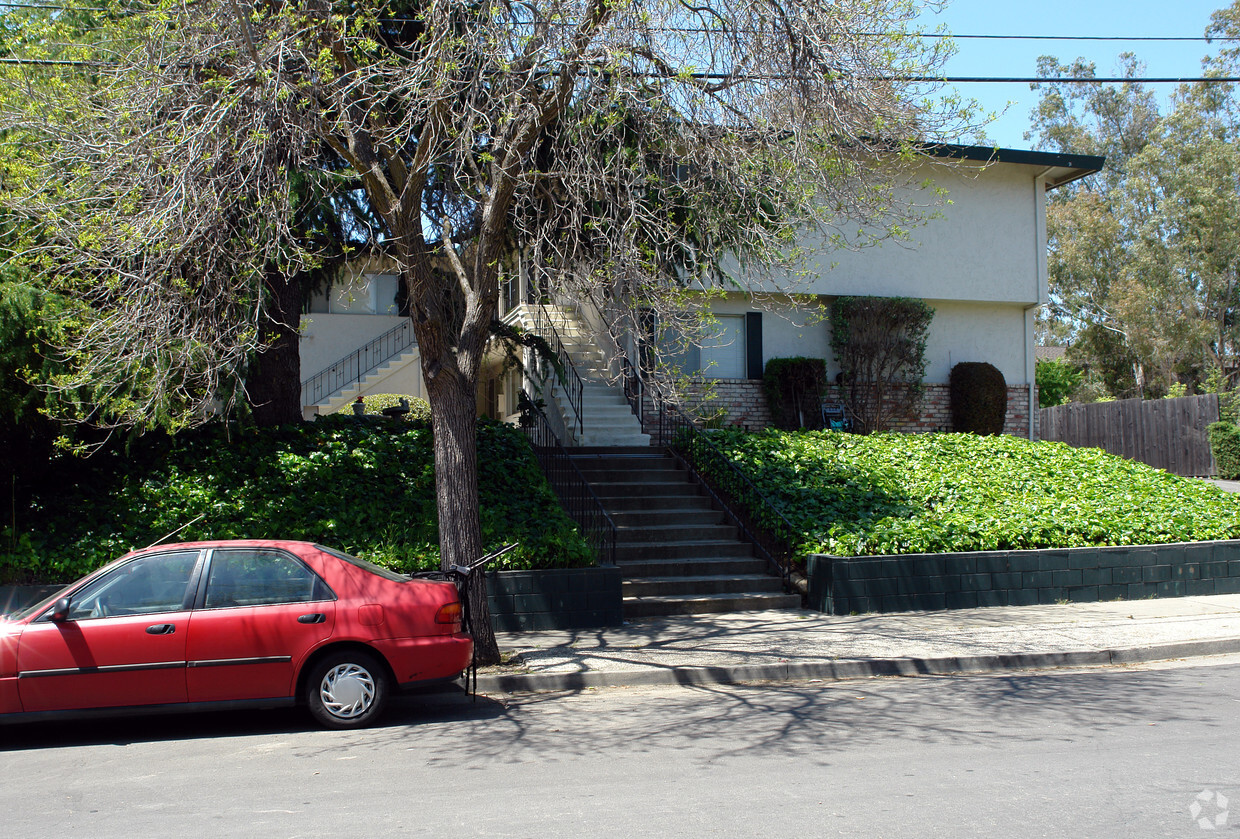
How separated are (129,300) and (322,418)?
11.6 feet

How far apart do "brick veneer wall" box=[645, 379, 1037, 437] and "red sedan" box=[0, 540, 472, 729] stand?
33.4 ft

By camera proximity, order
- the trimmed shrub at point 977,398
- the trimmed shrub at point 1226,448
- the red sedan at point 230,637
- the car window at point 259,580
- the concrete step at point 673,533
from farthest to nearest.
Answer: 1. the trimmed shrub at point 1226,448
2. the trimmed shrub at point 977,398
3. the concrete step at point 673,533
4. the car window at point 259,580
5. the red sedan at point 230,637

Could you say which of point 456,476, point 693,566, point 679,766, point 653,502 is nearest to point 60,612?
point 456,476

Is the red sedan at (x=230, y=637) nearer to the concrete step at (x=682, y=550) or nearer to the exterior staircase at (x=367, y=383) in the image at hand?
the concrete step at (x=682, y=550)

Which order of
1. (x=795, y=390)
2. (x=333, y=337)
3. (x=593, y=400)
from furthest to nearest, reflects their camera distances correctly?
(x=333, y=337)
(x=795, y=390)
(x=593, y=400)

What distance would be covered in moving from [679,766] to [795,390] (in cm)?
1316

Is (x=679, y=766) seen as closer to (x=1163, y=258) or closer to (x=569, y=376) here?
(x=569, y=376)

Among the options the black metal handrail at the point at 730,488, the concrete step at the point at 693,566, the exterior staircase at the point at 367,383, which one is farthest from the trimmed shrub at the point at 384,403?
the concrete step at the point at 693,566

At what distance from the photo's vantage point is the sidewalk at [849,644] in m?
8.68

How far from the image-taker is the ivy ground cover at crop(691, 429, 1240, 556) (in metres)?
12.3

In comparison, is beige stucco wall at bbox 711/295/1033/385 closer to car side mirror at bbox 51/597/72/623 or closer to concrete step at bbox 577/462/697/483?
concrete step at bbox 577/462/697/483

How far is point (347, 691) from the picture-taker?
7043 millimetres

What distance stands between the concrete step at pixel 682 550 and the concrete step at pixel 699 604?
0.84 metres

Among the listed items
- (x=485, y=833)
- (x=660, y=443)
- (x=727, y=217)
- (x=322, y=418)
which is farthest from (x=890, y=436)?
(x=485, y=833)
